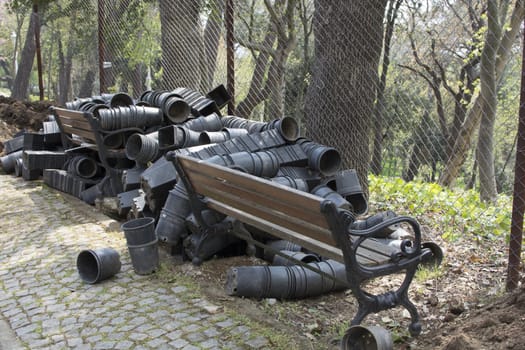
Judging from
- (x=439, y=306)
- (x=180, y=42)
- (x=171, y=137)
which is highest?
(x=180, y=42)

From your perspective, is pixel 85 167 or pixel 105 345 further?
pixel 85 167

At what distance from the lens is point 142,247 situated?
15.6 feet

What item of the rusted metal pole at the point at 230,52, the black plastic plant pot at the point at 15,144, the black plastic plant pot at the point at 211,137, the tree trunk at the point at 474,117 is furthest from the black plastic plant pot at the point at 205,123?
the tree trunk at the point at 474,117

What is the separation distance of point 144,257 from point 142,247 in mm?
99

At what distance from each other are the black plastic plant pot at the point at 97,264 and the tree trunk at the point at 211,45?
610 centimetres

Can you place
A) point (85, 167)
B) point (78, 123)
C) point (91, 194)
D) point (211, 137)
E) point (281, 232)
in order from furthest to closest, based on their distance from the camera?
point (85, 167) → point (91, 194) → point (78, 123) → point (211, 137) → point (281, 232)

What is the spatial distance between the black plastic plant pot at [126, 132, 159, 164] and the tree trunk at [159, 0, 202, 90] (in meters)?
3.56

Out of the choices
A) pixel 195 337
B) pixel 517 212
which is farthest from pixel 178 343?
pixel 517 212

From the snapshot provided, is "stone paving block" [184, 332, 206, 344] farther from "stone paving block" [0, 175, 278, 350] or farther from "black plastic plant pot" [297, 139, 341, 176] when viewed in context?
"black plastic plant pot" [297, 139, 341, 176]

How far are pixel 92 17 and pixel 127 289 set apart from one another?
1857 cm

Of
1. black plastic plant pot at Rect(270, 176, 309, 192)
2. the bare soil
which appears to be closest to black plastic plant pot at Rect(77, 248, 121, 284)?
black plastic plant pot at Rect(270, 176, 309, 192)

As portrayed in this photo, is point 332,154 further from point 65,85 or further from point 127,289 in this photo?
point 65,85

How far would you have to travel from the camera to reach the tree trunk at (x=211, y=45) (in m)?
11.2

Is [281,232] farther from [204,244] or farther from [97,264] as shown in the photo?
[97,264]
